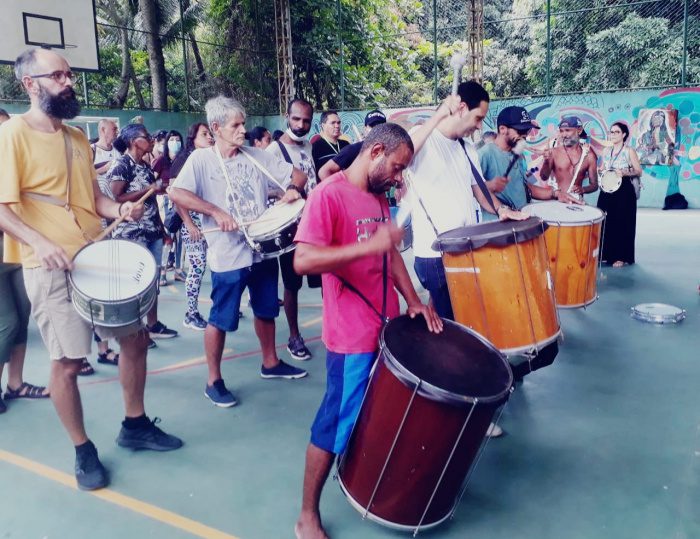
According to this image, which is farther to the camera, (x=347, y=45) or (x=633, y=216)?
(x=347, y=45)

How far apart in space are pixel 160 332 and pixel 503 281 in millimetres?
3614

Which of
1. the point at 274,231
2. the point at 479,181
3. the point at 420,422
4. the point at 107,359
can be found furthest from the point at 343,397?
the point at 107,359

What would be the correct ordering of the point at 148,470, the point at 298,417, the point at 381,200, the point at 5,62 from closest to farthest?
1. the point at 381,200
2. the point at 148,470
3. the point at 298,417
4. the point at 5,62

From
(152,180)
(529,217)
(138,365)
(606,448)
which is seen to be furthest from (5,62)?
(606,448)

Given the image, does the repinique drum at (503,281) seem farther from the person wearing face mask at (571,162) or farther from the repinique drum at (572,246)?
the person wearing face mask at (571,162)

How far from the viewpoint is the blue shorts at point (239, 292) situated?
4.11 meters

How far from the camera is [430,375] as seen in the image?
7.77ft

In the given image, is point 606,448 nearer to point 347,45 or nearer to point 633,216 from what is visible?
point 633,216

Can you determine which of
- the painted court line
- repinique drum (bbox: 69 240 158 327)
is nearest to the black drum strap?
repinique drum (bbox: 69 240 158 327)

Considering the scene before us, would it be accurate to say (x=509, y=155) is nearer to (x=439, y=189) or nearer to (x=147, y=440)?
(x=439, y=189)

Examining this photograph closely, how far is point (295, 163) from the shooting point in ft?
17.3

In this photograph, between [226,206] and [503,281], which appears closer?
[503,281]

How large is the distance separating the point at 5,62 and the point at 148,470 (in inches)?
423

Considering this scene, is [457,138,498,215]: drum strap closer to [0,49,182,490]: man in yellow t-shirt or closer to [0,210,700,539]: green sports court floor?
[0,210,700,539]: green sports court floor
